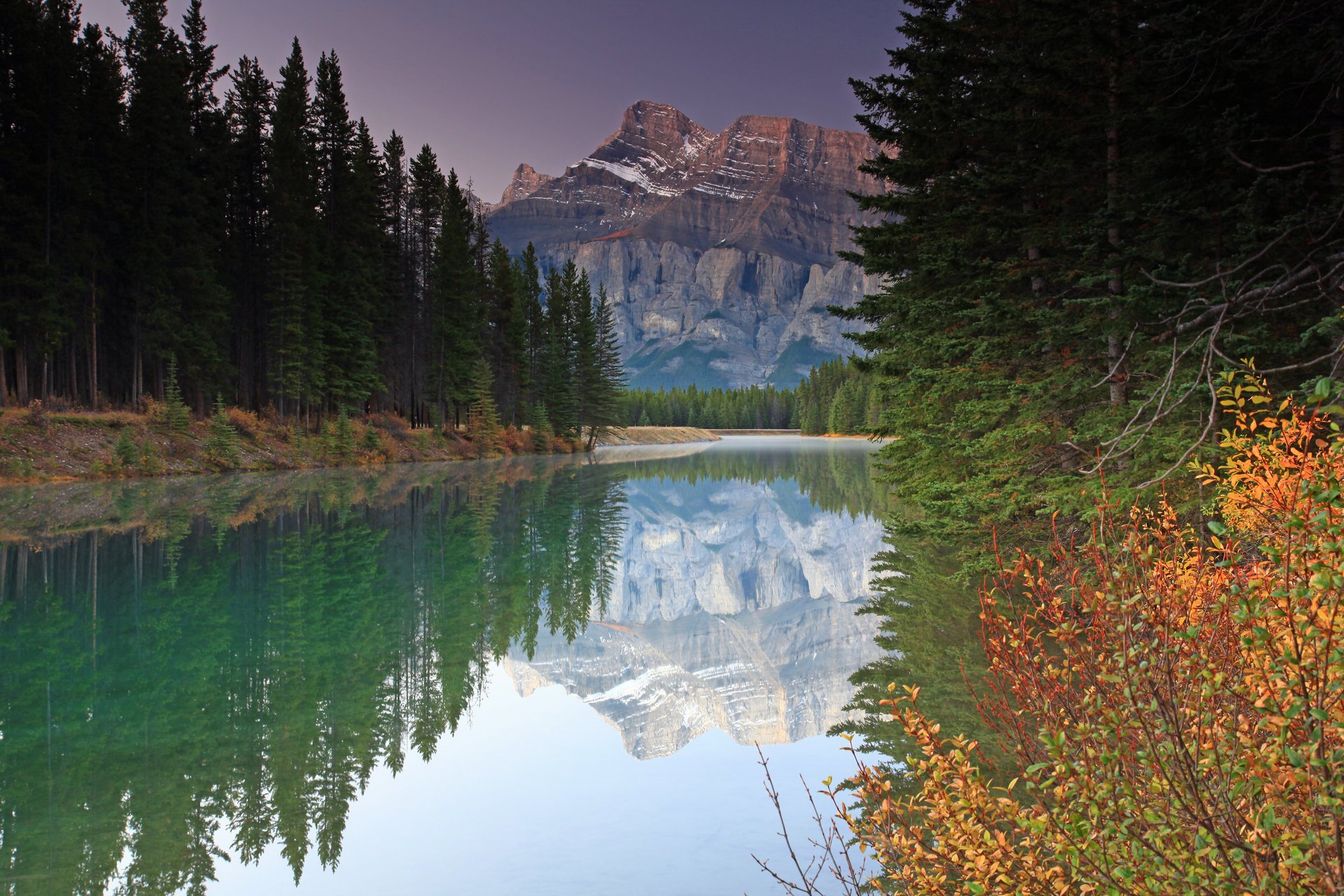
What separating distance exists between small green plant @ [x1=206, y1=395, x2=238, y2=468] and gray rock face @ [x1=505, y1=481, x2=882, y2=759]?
22.1 meters

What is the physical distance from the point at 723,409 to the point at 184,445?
14281 cm

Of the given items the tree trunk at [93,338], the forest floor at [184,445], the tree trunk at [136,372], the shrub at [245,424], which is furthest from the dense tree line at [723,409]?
the tree trunk at [93,338]

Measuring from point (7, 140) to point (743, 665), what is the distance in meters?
38.0

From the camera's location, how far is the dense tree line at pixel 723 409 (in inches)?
6368

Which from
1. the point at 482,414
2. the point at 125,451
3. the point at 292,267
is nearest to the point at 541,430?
the point at 482,414

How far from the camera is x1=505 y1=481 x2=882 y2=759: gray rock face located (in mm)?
9516

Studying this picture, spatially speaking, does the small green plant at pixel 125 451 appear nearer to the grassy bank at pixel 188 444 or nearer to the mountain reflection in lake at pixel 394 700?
the grassy bank at pixel 188 444

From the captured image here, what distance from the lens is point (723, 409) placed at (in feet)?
574

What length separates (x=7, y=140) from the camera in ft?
109

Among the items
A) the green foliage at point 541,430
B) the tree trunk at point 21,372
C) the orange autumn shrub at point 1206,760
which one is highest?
the tree trunk at point 21,372

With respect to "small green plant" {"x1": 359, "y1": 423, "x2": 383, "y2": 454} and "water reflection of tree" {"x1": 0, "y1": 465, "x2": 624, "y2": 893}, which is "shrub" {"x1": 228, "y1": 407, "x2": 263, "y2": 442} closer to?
"small green plant" {"x1": 359, "y1": 423, "x2": 383, "y2": 454}

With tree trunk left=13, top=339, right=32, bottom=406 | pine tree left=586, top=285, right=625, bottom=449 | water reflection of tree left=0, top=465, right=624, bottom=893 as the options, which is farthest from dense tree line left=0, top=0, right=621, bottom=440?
water reflection of tree left=0, top=465, right=624, bottom=893

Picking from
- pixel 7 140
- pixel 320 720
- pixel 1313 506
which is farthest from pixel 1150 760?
pixel 7 140

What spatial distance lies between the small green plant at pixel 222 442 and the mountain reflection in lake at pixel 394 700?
49.3 feet
